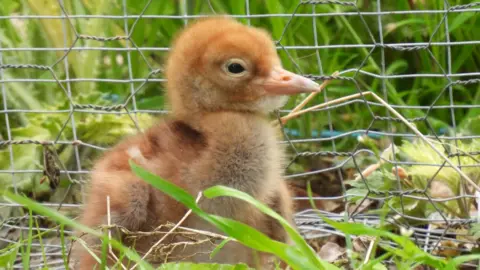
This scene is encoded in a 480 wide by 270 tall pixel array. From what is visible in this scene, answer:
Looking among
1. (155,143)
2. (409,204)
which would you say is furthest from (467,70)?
(155,143)

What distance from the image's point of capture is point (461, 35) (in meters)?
3.69

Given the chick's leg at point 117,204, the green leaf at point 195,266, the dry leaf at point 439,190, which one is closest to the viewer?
the green leaf at point 195,266

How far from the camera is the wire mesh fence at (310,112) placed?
3.16 meters

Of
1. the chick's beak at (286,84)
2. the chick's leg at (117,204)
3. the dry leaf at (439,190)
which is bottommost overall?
the dry leaf at (439,190)

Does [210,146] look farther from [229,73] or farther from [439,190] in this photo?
[439,190]

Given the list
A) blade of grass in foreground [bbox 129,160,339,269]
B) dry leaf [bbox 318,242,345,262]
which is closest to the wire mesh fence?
dry leaf [bbox 318,242,345,262]

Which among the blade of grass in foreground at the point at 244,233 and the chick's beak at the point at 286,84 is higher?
the chick's beak at the point at 286,84

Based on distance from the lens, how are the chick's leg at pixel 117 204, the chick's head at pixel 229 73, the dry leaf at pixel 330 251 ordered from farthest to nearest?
the dry leaf at pixel 330 251, the chick's head at pixel 229 73, the chick's leg at pixel 117 204

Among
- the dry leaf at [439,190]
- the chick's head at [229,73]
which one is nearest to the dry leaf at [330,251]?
the dry leaf at [439,190]

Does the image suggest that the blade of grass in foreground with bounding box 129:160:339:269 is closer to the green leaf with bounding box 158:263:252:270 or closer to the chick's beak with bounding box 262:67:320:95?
the green leaf with bounding box 158:263:252:270

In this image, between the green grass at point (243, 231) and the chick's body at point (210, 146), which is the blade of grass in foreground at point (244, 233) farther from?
the chick's body at point (210, 146)

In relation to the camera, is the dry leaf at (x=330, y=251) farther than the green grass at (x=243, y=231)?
Yes

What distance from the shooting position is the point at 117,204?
241 cm

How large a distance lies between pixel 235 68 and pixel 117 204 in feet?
1.70
